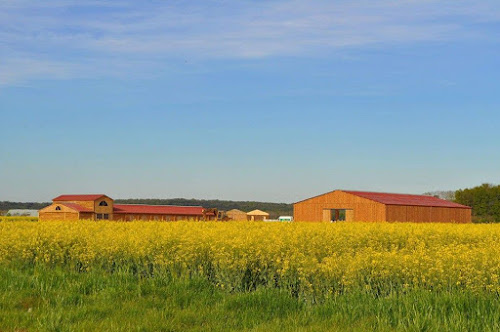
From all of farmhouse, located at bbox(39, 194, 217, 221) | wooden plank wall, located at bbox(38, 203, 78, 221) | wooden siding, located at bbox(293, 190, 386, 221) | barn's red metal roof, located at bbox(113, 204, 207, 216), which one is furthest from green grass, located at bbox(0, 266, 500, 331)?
barn's red metal roof, located at bbox(113, 204, 207, 216)

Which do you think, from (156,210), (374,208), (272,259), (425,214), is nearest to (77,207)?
(156,210)

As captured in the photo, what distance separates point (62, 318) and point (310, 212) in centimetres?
5443

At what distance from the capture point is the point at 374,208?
57.6 m

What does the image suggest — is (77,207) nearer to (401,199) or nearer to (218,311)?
(401,199)

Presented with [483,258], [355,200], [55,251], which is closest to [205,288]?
[483,258]

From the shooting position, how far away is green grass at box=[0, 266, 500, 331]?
29.9ft

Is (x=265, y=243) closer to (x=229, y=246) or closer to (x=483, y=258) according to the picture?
(x=229, y=246)

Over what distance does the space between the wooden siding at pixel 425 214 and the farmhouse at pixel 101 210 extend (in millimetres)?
25081

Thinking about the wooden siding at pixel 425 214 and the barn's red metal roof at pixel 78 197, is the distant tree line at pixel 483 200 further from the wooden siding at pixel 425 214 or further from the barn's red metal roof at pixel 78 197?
the barn's red metal roof at pixel 78 197

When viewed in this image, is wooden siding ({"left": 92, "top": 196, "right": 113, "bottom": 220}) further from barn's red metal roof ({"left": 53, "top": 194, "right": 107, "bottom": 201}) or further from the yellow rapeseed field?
the yellow rapeseed field

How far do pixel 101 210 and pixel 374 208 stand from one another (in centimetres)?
3965

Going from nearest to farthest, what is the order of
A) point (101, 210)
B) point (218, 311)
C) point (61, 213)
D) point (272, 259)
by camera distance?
point (218, 311) < point (272, 259) < point (61, 213) < point (101, 210)

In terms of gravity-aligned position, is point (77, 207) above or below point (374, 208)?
below

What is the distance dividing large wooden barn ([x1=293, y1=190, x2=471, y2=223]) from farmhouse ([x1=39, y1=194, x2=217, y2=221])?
16.1 metres
